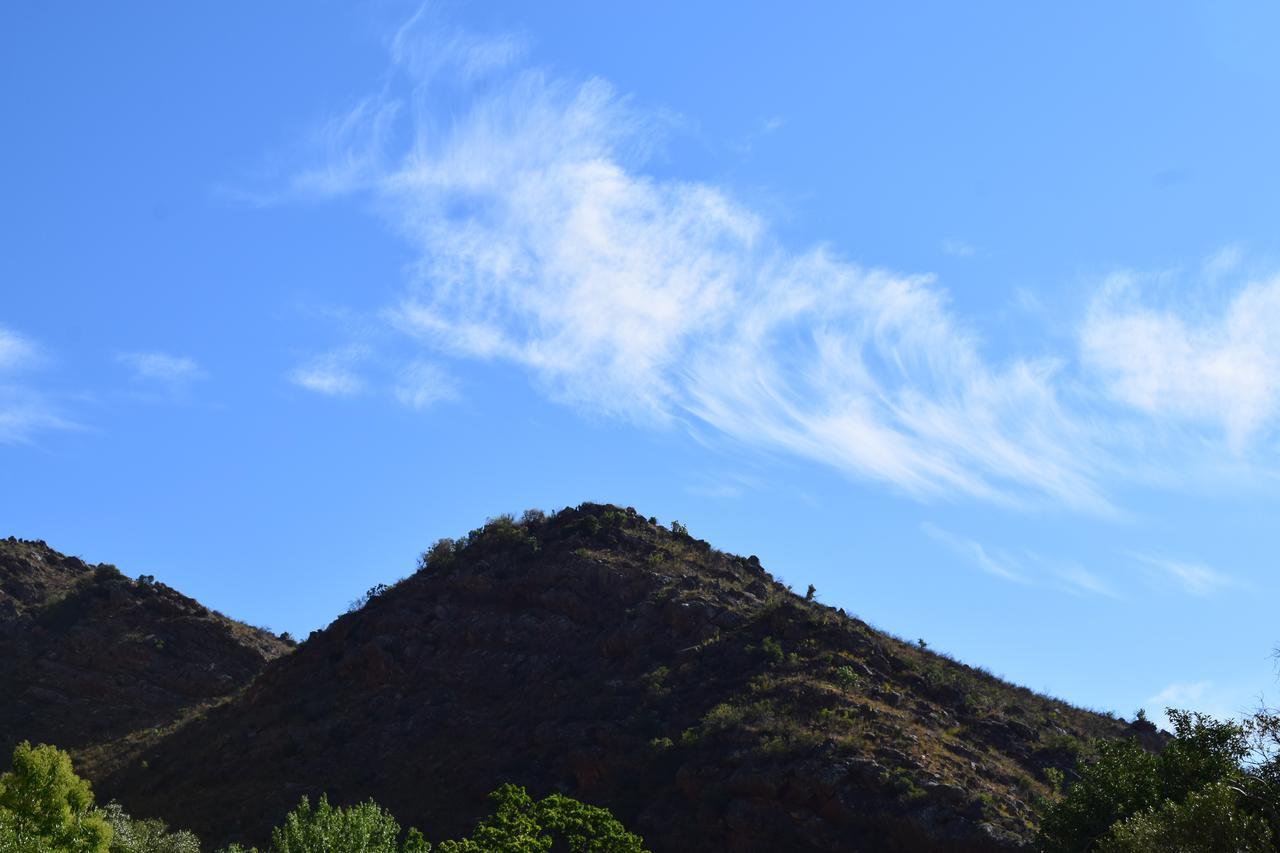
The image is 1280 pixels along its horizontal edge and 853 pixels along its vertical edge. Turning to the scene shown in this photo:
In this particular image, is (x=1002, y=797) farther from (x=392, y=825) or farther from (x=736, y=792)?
(x=392, y=825)

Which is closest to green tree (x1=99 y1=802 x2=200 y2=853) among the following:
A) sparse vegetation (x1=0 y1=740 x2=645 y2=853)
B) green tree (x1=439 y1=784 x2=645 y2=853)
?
sparse vegetation (x1=0 y1=740 x2=645 y2=853)

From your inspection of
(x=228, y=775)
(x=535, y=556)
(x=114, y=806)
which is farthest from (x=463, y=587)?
(x=114, y=806)

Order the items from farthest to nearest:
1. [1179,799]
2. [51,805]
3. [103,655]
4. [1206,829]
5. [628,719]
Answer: [103,655]
[628,719]
[51,805]
[1179,799]
[1206,829]

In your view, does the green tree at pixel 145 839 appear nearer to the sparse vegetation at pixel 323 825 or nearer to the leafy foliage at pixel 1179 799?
the sparse vegetation at pixel 323 825

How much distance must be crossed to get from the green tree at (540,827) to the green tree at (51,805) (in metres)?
11.9

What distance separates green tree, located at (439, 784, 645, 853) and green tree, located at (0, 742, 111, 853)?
11.9 m

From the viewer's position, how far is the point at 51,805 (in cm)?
3950

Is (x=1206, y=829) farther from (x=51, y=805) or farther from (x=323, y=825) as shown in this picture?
(x=51, y=805)

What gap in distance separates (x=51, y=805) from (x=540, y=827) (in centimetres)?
1736

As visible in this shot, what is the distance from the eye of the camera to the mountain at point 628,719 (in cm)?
4519

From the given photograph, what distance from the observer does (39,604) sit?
78.6 meters

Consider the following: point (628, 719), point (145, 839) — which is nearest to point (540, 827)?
point (628, 719)

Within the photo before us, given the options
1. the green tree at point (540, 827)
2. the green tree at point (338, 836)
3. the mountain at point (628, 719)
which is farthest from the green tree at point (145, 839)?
the green tree at point (540, 827)

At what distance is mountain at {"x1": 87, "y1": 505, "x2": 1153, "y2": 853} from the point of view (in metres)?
45.2
